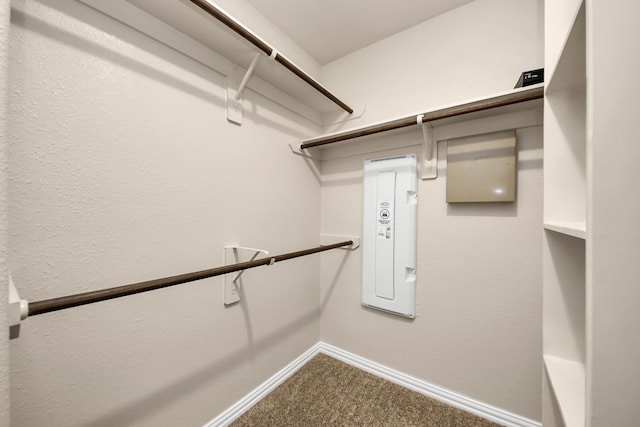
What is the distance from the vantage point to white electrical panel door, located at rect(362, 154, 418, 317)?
1474 mm

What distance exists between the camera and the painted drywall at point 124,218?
72 centimetres

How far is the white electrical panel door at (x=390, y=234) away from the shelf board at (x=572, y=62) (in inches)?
30.1

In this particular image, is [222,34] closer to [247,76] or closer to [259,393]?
[247,76]

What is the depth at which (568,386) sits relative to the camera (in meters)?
0.61

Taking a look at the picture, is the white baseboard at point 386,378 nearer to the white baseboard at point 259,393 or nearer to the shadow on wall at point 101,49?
the white baseboard at point 259,393

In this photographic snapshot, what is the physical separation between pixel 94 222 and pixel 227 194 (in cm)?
54

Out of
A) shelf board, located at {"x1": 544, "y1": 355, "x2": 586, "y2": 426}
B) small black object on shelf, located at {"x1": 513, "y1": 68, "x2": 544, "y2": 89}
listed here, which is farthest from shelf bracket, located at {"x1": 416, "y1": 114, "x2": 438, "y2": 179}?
shelf board, located at {"x1": 544, "y1": 355, "x2": 586, "y2": 426}

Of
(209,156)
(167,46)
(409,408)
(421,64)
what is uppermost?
(421,64)

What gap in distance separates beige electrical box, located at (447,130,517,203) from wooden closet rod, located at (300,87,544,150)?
21cm

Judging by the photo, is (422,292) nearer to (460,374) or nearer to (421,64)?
(460,374)

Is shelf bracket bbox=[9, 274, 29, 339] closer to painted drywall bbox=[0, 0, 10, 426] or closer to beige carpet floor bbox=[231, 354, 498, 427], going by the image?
painted drywall bbox=[0, 0, 10, 426]

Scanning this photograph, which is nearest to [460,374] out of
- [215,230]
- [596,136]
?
[596,136]

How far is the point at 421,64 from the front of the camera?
1.46 metres

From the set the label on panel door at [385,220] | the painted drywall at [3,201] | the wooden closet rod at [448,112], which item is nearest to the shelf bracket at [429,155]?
the wooden closet rod at [448,112]
